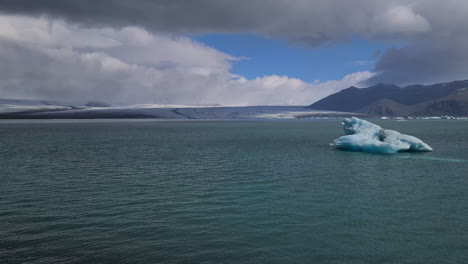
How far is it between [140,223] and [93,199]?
4.72 meters

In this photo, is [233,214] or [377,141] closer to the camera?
[233,214]

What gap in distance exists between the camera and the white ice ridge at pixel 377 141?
1339 inches

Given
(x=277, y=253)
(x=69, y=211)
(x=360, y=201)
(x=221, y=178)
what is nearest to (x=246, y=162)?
(x=221, y=178)

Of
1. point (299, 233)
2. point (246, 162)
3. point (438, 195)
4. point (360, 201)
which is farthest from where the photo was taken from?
point (246, 162)

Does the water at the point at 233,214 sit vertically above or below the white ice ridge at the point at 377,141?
below

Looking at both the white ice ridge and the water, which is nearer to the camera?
the water

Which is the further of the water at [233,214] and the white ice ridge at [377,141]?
the white ice ridge at [377,141]

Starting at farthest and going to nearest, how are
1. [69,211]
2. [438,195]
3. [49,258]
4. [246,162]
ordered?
[246,162], [438,195], [69,211], [49,258]

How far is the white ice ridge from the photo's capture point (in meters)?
34.0

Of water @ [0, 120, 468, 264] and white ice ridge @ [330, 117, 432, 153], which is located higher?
white ice ridge @ [330, 117, 432, 153]

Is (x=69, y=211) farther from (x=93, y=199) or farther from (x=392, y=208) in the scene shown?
(x=392, y=208)

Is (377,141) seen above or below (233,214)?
above

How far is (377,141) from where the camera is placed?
114 ft

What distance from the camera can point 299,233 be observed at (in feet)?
37.2
